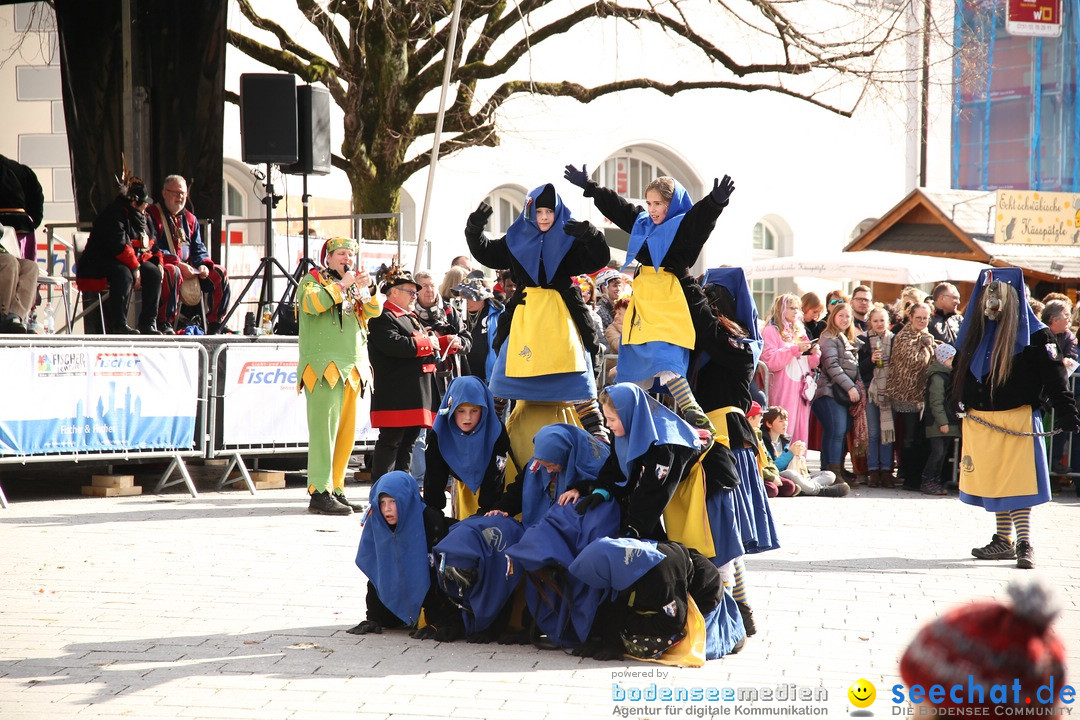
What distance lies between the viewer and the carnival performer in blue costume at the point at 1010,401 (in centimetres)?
799

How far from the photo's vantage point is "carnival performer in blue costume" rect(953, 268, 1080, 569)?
7.99 m

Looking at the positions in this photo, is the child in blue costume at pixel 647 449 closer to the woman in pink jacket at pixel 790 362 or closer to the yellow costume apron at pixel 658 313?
the yellow costume apron at pixel 658 313

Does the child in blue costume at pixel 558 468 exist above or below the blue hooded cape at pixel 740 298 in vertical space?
below

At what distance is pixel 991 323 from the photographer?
8148 millimetres

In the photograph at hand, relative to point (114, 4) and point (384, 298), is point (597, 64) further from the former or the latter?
point (384, 298)

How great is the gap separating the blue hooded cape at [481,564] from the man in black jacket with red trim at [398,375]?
3529 mm

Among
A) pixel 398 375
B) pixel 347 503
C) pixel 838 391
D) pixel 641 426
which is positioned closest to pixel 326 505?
pixel 347 503

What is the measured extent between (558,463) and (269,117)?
761 cm

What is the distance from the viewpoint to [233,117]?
796 inches

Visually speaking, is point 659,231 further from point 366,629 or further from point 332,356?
point 332,356

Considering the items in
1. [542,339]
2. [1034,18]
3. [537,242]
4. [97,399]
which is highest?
[1034,18]

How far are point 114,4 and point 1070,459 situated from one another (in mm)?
10665

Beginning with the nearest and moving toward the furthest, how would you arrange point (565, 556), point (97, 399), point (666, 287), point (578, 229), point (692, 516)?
point (565, 556) < point (692, 516) < point (666, 287) < point (578, 229) < point (97, 399)

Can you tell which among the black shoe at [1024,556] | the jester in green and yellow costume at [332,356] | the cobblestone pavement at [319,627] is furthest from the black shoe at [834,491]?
the jester in green and yellow costume at [332,356]
